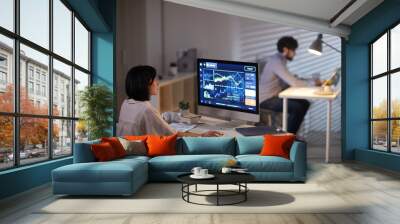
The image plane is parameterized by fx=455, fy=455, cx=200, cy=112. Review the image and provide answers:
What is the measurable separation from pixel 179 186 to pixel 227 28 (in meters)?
5.68

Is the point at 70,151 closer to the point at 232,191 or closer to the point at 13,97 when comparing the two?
the point at 13,97

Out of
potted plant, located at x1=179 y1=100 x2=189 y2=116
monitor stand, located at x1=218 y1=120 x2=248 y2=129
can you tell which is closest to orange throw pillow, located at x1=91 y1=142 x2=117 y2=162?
monitor stand, located at x1=218 y1=120 x2=248 y2=129

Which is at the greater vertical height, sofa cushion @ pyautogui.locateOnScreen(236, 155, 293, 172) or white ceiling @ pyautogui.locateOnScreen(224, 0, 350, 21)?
white ceiling @ pyautogui.locateOnScreen(224, 0, 350, 21)

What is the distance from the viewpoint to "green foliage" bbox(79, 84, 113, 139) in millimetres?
7402

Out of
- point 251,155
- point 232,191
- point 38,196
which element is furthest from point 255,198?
point 38,196

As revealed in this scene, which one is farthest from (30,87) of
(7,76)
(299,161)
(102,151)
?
(299,161)

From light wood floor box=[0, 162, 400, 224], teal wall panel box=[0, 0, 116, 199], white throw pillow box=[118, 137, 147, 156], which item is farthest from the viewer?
white throw pillow box=[118, 137, 147, 156]

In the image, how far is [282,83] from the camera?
33.8ft

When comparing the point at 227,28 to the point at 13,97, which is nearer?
the point at 13,97

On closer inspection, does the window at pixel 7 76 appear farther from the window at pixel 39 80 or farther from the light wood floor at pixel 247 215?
the light wood floor at pixel 247 215

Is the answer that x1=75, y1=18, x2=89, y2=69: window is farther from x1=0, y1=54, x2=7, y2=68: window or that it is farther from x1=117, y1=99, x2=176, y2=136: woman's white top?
x1=0, y1=54, x2=7, y2=68: window

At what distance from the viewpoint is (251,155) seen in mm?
6098

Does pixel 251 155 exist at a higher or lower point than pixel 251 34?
lower

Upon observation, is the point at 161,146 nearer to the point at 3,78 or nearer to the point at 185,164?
the point at 185,164
